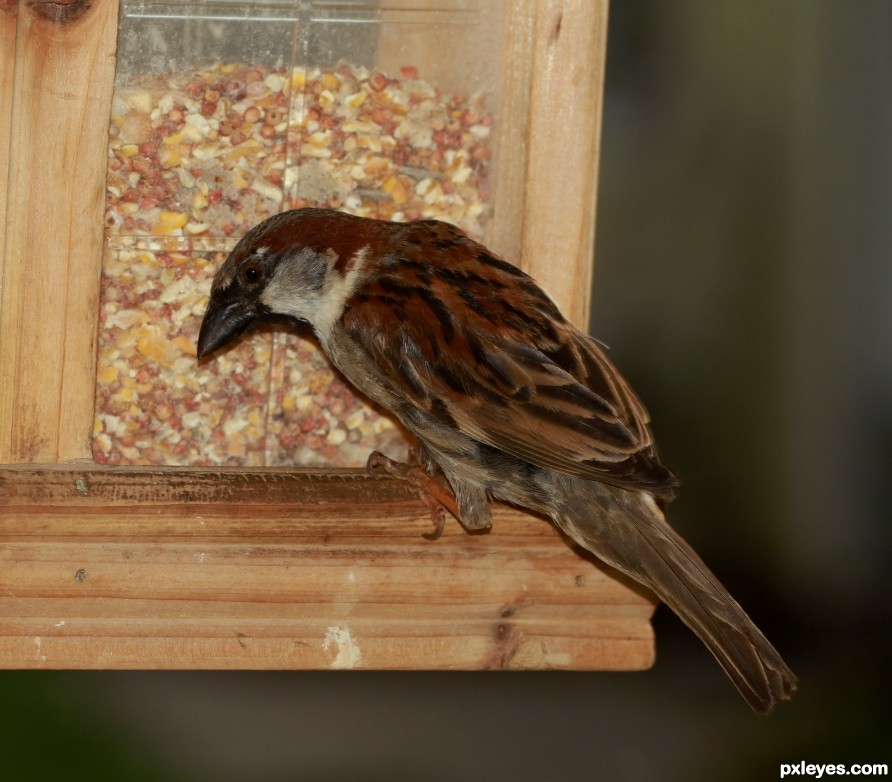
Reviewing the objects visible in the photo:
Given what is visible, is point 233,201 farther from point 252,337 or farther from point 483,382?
point 483,382

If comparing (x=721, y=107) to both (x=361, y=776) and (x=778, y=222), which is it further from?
(x=361, y=776)

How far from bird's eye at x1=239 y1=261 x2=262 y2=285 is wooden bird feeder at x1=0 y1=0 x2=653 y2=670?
111 mm

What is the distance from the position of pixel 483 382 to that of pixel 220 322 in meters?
0.60

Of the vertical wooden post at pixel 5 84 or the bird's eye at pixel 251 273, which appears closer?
the vertical wooden post at pixel 5 84

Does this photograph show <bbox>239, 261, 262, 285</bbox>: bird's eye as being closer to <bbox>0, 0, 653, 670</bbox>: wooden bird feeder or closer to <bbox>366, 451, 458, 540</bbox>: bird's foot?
<bbox>0, 0, 653, 670</bbox>: wooden bird feeder

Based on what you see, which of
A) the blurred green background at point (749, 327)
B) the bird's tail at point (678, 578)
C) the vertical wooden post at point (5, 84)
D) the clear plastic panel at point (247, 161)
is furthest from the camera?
the blurred green background at point (749, 327)

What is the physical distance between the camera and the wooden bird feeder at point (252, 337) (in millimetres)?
2557

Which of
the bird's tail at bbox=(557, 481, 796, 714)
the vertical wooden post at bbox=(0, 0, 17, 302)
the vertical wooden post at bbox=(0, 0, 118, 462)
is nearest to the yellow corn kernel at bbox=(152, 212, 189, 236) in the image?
the vertical wooden post at bbox=(0, 0, 118, 462)

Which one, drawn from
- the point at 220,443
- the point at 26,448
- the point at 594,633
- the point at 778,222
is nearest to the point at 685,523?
the point at 778,222

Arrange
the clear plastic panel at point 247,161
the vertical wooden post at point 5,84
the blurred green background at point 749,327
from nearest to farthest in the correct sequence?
the vertical wooden post at point 5,84
the clear plastic panel at point 247,161
the blurred green background at point 749,327

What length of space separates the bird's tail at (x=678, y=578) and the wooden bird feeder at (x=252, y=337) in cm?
15

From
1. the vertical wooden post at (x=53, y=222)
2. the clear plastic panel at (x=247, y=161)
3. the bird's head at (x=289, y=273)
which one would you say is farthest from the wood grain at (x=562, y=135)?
the vertical wooden post at (x=53, y=222)

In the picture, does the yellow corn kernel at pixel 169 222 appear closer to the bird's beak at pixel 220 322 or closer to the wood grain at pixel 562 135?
the bird's beak at pixel 220 322

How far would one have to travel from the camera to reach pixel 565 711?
570 centimetres
